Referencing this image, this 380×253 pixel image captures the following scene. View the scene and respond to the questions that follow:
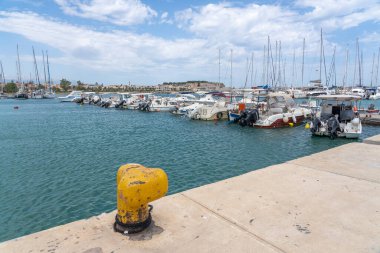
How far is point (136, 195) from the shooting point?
143 inches

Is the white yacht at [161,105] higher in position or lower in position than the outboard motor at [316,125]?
higher

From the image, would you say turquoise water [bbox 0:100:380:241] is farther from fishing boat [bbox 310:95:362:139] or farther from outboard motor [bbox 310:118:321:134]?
outboard motor [bbox 310:118:321:134]

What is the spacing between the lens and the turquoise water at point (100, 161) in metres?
7.98

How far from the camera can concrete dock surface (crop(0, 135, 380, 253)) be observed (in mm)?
3555

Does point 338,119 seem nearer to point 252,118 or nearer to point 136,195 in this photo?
point 252,118

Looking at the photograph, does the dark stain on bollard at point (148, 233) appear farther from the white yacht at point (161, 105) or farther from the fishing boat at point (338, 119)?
the white yacht at point (161, 105)

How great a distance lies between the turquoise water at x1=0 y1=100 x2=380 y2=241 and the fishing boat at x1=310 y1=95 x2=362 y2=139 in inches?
26.2

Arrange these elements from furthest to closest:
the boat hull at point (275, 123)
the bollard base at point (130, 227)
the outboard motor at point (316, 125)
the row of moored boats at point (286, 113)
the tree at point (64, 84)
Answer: the tree at point (64, 84) → the boat hull at point (275, 123) → the outboard motor at point (316, 125) → the row of moored boats at point (286, 113) → the bollard base at point (130, 227)

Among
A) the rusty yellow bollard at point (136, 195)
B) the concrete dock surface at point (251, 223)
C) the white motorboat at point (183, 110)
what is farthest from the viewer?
the white motorboat at point (183, 110)

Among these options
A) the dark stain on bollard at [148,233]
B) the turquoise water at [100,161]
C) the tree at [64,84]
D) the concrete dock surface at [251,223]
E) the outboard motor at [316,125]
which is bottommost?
the turquoise water at [100,161]

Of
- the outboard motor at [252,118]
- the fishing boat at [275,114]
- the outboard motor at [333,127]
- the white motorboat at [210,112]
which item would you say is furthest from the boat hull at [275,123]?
the white motorboat at [210,112]

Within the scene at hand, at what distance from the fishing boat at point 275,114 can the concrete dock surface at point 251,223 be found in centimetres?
1847

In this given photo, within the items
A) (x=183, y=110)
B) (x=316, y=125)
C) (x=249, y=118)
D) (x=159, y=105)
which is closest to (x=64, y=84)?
(x=159, y=105)

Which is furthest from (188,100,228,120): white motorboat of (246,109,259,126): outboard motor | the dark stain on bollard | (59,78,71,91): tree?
(59,78,71,91): tree
